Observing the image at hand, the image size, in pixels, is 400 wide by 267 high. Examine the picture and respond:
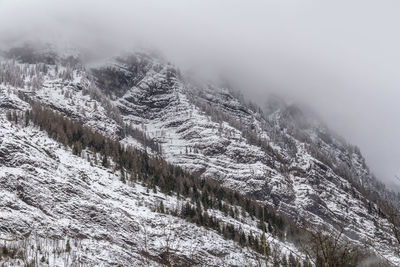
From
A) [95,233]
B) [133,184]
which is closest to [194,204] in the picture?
[133,184]

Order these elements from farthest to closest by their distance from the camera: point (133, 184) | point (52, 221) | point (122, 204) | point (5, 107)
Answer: point (5, 107) < point (133, 184) < point (122, 204) < point (52, 221)

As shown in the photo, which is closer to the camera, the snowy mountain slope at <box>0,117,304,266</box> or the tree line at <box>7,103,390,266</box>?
the snowy mountain slope at <box>0,117,304,266</box>

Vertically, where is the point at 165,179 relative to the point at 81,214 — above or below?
below

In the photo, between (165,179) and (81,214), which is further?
(165,179)

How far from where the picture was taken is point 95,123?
638 ft

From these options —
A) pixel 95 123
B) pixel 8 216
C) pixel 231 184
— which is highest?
pixel 8 216

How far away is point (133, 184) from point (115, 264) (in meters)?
40.3

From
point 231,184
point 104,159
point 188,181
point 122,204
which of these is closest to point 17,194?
point 122,204

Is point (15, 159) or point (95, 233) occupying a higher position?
point (15, 159)

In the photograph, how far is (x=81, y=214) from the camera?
6581cm

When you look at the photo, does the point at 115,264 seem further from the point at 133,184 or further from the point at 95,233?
the point at 133,184

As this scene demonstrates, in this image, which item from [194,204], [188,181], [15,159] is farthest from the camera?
[188,181]

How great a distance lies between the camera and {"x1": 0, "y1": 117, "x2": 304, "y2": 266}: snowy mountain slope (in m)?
53.9

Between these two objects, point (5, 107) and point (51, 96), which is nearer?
point (5, 107)
